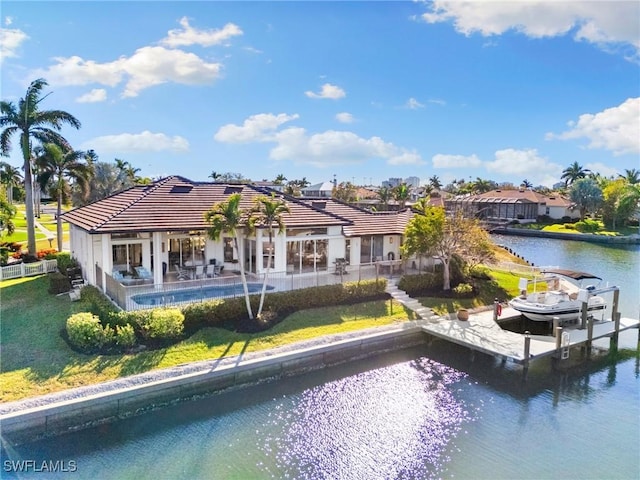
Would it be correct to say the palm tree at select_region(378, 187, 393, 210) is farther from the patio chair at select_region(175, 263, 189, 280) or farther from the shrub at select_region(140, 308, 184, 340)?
the shrub at select_region(140, 308, 184, 340)

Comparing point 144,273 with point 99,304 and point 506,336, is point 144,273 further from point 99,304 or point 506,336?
point 506,336

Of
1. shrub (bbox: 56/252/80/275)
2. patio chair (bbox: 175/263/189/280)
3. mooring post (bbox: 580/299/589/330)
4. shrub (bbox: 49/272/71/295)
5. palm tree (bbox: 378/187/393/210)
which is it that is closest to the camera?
mooring post (bbox: 580/299/589/330)

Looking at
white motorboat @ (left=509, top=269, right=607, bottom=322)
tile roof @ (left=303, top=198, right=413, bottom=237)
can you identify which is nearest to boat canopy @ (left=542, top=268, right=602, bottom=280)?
white motorboat @ (left=509, top=269, right=607, bottom=322)

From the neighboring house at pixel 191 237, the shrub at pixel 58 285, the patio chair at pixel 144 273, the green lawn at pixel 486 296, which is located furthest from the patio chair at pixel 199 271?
the green lawn at pixel 486 296

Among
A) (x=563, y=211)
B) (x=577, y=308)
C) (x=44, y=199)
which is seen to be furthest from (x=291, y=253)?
(x=44, y=199)

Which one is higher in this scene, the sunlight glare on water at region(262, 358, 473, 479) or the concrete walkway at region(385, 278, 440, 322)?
the concrete walkway at region(385, 278, 440, 322)

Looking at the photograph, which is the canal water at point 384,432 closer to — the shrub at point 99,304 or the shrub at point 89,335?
the shrub at point 89,335

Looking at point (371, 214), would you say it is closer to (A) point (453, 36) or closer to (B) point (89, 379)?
(A) point (453, 36)

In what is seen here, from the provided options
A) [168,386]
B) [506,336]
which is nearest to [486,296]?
[506,336]
